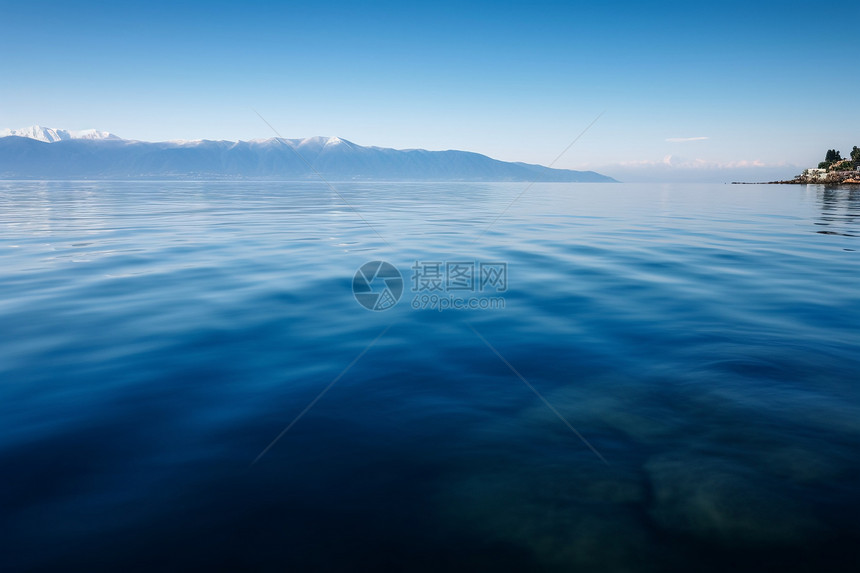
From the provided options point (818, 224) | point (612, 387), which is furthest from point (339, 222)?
point (818, 224)

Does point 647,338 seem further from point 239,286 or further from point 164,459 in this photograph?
point 239,286

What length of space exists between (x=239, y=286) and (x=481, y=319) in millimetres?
6693

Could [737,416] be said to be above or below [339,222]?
below

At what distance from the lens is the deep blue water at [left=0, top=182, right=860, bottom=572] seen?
384 cm

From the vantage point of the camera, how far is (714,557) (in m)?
3.66

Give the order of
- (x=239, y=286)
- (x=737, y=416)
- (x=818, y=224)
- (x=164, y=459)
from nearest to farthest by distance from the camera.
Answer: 1. (x=164, y=459)
2. (x=737, y=416)
3. (x=239, y=286)
4. (x=818, y=224)

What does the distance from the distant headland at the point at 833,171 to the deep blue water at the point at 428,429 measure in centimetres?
19518

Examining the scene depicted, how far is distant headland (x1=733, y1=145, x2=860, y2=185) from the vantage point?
530 feet

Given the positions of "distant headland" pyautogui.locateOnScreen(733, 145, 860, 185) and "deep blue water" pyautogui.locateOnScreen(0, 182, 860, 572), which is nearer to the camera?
"deep blue water" pyautogui.locateOnScreen(0, 182, 860, 572)

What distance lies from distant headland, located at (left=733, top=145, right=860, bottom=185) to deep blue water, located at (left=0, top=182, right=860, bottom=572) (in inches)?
7684

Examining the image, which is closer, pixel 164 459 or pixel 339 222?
pixel 164 459

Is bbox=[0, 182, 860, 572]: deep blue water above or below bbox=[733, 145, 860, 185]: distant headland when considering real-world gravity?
below

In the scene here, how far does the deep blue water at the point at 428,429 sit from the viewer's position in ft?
12.6

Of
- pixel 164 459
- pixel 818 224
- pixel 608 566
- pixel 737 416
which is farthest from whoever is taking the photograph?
pixel 818 224
